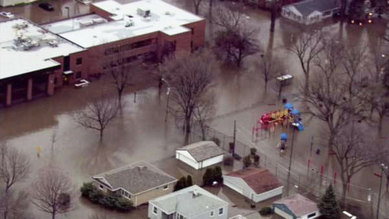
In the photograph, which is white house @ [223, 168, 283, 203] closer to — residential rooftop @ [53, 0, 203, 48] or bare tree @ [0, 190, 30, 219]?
bare tree @ [0, 190, 30, 219]

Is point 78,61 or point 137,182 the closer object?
point 137,182

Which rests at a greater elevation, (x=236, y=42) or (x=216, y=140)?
(x=236, y=42)

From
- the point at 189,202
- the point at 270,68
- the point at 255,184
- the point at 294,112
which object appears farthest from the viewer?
the point at 270,68

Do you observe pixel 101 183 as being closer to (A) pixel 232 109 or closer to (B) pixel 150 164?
(B) pixel 150 164

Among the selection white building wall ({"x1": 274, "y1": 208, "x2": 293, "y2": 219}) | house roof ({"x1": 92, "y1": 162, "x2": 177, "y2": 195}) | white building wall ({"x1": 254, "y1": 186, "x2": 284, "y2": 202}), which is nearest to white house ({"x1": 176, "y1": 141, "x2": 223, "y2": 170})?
house roof ({"x1": 92, "y1": 162, "x2": 177, "y2": 195})

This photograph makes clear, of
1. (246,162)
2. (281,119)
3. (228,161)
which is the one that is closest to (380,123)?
(281,119)

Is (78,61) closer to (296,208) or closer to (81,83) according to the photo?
(81,83)
